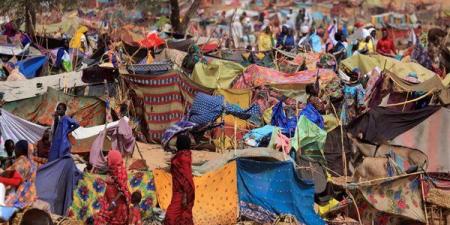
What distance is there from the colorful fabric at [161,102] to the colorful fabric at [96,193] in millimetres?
4004

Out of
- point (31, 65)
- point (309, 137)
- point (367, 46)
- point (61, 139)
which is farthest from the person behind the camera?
point (367, 46)

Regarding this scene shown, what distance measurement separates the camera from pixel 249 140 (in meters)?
10.9

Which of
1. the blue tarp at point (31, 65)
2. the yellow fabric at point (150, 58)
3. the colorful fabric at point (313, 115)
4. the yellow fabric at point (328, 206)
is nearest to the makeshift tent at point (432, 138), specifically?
the colorful fabric at point (313, 115)

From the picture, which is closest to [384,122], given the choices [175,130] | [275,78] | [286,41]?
[175,130]

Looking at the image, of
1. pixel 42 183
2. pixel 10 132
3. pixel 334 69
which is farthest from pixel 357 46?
pixel 42 183

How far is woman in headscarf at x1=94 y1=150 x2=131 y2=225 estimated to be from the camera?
293 inches

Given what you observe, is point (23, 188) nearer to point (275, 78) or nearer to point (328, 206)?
point (328, 206)

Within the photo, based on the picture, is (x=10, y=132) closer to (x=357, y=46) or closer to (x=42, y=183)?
(x=42, y=183)

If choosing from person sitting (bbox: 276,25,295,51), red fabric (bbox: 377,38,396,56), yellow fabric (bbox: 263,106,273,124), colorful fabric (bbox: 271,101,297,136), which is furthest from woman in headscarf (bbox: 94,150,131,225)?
red fabric (bbox: 377,38,396,56)

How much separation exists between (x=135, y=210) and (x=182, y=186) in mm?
573

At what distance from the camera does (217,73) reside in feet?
46.4

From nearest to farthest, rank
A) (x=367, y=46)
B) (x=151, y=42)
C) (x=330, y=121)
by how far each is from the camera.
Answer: (x=330, y=121), (x=151, y=42), (x=367, y=46)

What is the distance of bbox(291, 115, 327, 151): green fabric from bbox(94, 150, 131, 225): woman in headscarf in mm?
2960

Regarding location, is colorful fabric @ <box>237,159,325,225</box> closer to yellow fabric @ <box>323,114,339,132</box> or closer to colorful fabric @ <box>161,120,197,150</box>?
yellow fabric @ <box>323,114,339,132</box>
